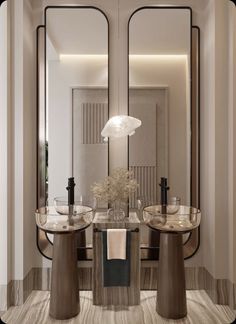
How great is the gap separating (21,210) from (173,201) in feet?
4.42

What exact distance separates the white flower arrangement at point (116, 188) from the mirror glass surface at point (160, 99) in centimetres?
25

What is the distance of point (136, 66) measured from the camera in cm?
305

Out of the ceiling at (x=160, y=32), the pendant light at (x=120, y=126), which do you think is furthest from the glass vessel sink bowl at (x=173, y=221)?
the ceiling at (x=160, y=32)

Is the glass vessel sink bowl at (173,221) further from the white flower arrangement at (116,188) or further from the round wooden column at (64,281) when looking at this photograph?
the round wooden column at (64,281)

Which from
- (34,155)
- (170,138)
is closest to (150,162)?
(170,138)

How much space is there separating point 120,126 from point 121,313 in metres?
1.58

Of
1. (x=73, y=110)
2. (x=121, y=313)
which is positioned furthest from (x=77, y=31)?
(x=121, y=313)

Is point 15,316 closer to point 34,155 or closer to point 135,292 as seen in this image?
point 135,292

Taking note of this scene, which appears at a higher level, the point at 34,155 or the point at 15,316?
the point at 34,155

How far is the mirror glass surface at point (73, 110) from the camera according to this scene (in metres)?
3.05

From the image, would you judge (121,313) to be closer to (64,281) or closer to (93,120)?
(64,281)

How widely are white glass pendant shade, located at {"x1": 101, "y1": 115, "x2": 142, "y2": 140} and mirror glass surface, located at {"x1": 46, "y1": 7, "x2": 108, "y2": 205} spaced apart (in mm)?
71

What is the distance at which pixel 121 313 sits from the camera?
2.62 m

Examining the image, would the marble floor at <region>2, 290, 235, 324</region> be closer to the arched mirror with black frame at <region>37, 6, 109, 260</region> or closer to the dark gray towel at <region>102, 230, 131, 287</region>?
the dark gray towel at <region>102, 230, 131, 287</region>
